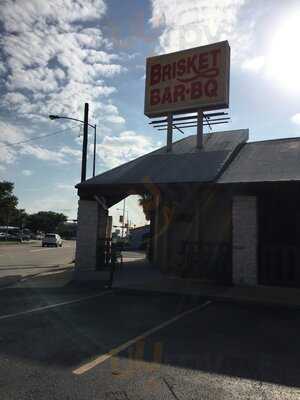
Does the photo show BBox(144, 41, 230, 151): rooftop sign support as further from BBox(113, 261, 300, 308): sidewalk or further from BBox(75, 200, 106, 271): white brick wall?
BBox(113, 261, 300, 308): sidewalk

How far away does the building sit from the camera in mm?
12602

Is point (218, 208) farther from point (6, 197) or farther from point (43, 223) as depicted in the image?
point (43, 223)

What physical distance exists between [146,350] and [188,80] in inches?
563

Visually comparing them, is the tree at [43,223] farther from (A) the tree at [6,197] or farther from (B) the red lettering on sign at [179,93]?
(B) the red lettering on sign at [179,93]

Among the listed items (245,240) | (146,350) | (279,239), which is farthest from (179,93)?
(146,350)

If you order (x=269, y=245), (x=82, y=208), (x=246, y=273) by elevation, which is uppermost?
(x=82, y=208)

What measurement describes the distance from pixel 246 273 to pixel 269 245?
136 cm

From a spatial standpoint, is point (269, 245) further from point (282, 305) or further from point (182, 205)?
point (182, 205)

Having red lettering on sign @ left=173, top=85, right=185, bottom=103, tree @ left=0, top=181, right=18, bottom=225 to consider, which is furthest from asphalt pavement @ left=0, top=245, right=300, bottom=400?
tree @ left=0, top=181, right=18, bottom=225

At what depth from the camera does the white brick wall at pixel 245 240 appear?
12.5 meters

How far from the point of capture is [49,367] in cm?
535

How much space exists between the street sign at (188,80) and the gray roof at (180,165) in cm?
174

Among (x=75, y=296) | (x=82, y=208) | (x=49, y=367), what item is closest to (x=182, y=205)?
(x=82, y=208)

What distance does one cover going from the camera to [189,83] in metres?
18.2
